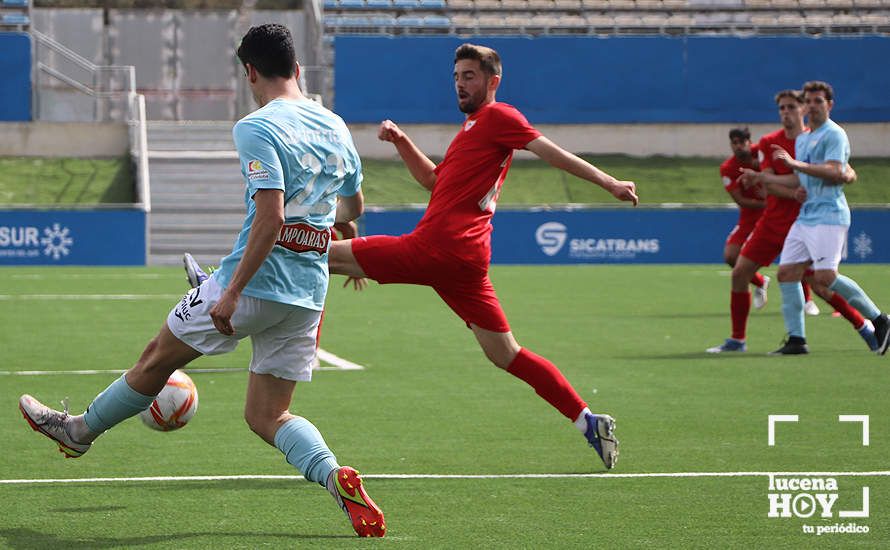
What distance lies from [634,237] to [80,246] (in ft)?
35.7

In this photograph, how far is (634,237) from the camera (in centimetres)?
2822

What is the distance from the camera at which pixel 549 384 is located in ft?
22.5

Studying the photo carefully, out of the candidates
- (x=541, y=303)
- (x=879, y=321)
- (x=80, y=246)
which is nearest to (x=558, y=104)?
(x=80, y=246)

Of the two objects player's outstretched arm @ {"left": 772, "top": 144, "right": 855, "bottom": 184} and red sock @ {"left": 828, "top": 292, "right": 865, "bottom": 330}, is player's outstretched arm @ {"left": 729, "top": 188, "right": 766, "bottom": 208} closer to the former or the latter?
red sock @ {"left": 828, "top": 292, "right": 865, "bottom": 330}

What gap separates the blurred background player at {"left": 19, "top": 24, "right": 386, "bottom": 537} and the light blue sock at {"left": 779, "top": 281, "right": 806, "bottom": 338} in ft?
23.2

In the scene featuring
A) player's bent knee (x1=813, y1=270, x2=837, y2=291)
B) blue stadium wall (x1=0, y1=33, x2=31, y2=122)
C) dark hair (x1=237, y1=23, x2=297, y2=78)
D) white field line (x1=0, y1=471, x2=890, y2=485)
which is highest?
blue stadium wall (x1=0, y1=33, x2=31, y2=122)

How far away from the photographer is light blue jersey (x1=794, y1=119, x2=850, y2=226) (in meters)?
11.3

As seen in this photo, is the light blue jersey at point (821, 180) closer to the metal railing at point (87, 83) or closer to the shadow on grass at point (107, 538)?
the shadow on grass at point (107, 538)

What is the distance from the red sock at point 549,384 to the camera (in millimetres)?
6828

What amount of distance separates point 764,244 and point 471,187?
236 inches

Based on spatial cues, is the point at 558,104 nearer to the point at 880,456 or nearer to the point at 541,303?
the point at 541,303

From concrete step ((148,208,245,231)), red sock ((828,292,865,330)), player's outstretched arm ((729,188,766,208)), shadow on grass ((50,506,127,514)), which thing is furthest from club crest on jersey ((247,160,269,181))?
concrete step ((148,208,245,231))

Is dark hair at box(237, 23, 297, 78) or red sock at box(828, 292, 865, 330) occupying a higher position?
dark hair at box(237, 23, 297, 78)

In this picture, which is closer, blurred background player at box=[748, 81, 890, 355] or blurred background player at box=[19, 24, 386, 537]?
blurred background player at box=[19, 24, 386, 537]
